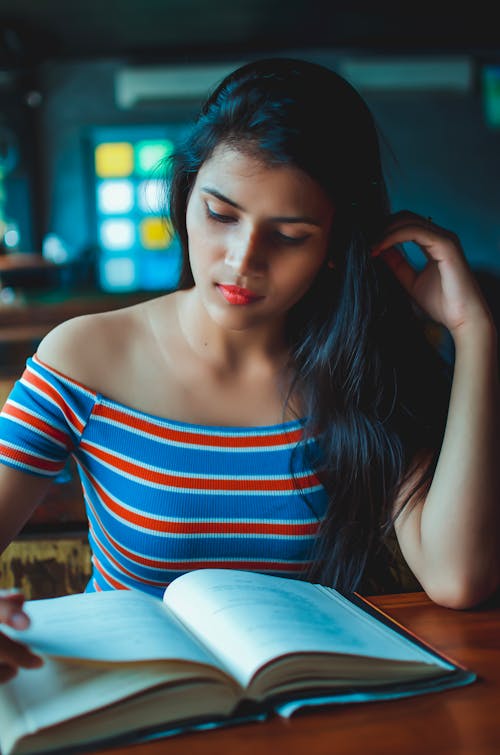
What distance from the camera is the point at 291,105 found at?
38.6 inches

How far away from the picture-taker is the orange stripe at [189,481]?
1062 millimetres

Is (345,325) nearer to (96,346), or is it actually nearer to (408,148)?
(96,346)

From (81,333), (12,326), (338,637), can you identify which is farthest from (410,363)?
(12,326)

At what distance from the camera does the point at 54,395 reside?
1.07m

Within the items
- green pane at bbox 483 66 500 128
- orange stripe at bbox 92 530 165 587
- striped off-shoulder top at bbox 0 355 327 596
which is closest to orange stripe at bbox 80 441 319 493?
striped off-shoulder top at bbox 0 355 327 596

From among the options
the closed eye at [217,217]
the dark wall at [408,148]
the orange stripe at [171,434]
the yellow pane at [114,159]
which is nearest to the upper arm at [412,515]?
the orange stripe at [171,434]

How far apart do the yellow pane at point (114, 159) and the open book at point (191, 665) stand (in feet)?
29.3

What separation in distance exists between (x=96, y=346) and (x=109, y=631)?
0.53m

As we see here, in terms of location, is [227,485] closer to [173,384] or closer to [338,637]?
[173,384]

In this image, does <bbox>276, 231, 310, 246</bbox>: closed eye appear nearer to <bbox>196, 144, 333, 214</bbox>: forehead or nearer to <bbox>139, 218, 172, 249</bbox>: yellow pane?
<bbox>196, 144, 333, 214</bbox>: forehead

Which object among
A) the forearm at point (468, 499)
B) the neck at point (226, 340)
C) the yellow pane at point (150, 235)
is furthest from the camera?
the yellow pane at point (150, 235)

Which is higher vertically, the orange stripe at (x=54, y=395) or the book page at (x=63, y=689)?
the orange stripe at (x=54, y=395)

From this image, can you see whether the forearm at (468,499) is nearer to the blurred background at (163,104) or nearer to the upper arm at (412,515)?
the upper arm at (412,515)

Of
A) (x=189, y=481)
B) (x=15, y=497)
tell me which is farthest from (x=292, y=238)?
(x=15, y=497)
